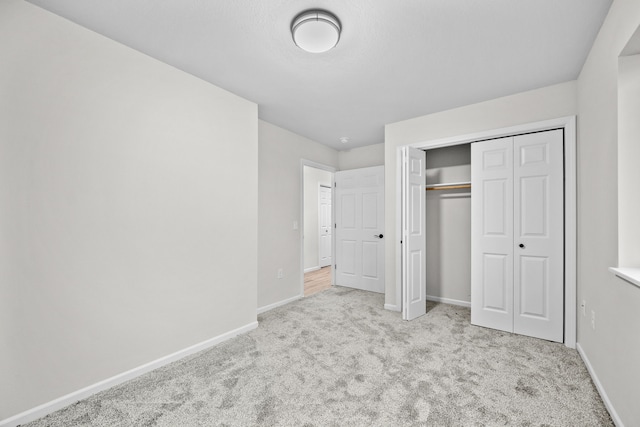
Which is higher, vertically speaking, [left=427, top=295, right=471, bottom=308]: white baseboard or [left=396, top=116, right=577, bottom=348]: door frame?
[left=396, top=116, right=577, bottom=348]: door frame

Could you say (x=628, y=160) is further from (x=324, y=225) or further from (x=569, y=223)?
(x=324, y=225)

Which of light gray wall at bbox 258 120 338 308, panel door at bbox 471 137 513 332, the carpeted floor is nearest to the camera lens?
the carpeted floor

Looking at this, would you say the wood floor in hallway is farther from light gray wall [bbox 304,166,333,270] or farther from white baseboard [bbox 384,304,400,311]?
white baseboard [bbox 384,304,400,311]

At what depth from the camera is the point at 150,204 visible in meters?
2.32

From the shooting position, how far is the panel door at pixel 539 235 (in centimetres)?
275

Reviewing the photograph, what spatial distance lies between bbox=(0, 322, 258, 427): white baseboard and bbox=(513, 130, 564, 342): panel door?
3.10m

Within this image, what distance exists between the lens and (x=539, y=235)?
2.86 meters

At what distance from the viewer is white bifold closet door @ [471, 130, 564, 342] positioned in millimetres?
2768

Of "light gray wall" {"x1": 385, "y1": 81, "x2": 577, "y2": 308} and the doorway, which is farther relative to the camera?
the doorway

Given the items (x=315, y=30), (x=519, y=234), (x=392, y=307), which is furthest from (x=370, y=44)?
(x=392, y=307)

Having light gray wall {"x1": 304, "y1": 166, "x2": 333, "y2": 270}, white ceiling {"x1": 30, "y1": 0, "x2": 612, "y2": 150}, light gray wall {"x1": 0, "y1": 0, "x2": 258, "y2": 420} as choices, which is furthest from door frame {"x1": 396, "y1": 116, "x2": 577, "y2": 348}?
light gray wall {"x1": 304, "y1": 166, "x2": 333, "y2": 270}

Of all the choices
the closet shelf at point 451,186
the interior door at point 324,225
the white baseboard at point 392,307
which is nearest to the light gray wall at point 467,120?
the white baseboard at point 392,307

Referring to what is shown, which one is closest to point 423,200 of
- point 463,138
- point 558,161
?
point 463,138

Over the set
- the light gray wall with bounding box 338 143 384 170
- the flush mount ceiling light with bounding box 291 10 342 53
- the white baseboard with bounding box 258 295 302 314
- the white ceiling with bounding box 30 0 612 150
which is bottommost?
the white baseboard with bounding box 258 295 302 314
